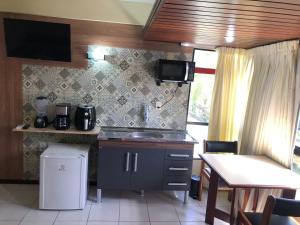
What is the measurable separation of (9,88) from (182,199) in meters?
2.55

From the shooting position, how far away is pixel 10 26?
9.61ft

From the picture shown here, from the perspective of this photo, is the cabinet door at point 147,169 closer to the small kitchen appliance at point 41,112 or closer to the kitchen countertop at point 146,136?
the kitchen countertop at point 146,136

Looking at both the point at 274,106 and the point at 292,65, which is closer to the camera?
the point at 292,65

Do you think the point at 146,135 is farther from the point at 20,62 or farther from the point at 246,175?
the point at 20,62

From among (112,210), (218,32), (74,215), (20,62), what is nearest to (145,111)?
(112,210)

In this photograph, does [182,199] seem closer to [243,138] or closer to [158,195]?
[158,195]

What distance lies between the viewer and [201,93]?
11.6ft

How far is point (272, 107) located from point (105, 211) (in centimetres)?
214

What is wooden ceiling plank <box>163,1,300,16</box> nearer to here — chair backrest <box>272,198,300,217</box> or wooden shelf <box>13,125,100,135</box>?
chair backrest <box>272,198,300,217</box>

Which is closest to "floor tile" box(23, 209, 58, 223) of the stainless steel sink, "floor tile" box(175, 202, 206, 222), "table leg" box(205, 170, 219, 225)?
the stainless steel sink

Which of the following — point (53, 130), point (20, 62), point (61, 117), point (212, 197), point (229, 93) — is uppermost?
point (20, 62)

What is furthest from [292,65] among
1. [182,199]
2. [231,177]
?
[182,199]

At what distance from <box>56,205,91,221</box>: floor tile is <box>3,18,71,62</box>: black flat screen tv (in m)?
1.78

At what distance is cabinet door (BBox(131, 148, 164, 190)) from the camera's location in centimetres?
291
